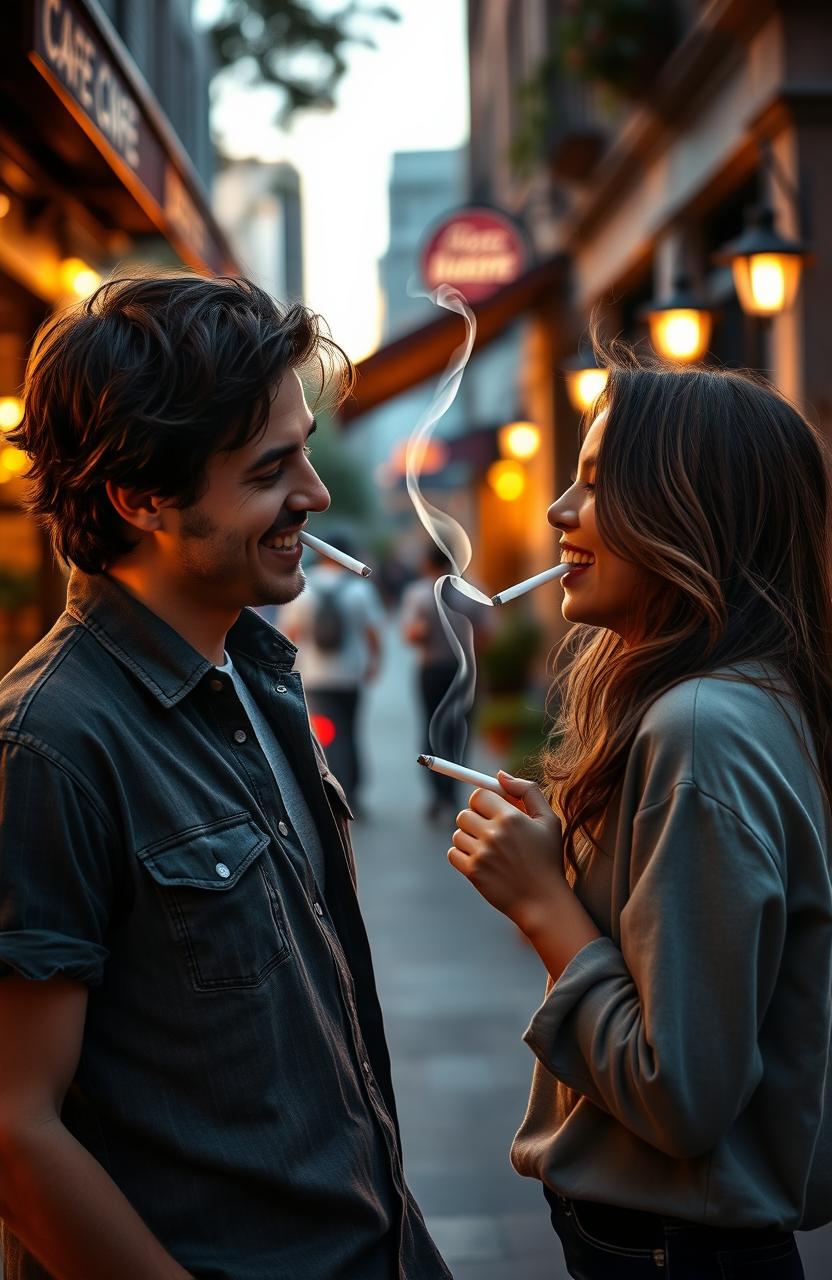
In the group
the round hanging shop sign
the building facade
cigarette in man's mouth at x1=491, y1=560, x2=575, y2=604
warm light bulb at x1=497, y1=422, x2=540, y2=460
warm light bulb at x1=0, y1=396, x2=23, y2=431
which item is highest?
the building facade

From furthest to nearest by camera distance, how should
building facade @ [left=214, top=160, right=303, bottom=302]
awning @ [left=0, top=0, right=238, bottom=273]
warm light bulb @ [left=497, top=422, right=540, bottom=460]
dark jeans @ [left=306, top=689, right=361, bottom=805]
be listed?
building facade @ [left=214, top=160, right=303, bottom=302], warm light bulb @ [left=497, top=422, right=540, bottom=460], dark jeans @ [left=306, top=689, right=361, bottom=805], awning @ [left=0, top=0, right=238, bottom=273]

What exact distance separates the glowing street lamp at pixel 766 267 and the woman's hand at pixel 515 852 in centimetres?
557

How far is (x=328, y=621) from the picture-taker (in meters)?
9.70

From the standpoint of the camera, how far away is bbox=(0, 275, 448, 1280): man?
1.64 meters

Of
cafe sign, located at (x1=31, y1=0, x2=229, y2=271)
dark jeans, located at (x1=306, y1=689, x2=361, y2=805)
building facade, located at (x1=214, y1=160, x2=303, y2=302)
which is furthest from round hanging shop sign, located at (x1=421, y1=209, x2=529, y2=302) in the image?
cafe sign, located at (x1=31, y1=0, x2=229, y2=271)

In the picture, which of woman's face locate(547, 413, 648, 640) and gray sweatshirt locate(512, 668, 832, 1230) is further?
woman's face locate(547, 413, 648, 640)

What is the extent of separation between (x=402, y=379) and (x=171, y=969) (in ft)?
42.8

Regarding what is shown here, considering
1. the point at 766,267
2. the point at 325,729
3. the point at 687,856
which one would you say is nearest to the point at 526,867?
the point at 687,856

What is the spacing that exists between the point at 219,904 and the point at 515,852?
1.39 ft

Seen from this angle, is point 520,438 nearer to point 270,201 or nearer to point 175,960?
point 175,960

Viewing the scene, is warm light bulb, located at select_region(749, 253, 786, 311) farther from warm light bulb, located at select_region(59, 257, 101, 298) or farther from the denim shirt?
the denim shirt

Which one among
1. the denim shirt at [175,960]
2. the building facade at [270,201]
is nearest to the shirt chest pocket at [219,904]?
the denim shirt at [175,960]

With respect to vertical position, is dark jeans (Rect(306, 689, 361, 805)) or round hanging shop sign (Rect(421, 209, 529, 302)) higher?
round hanging shop sign (Rect(421, 209, 529, 302))

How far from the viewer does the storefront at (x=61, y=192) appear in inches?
195
